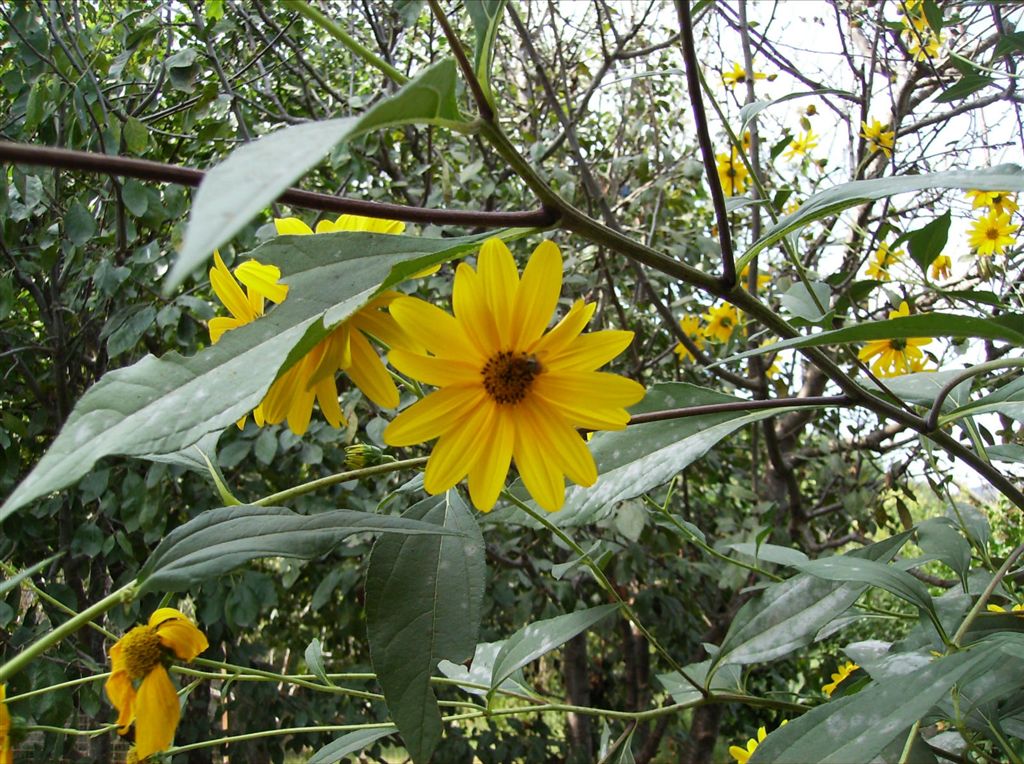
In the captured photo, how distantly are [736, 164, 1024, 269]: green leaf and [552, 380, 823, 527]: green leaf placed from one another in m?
0.11

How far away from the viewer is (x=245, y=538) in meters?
0.37

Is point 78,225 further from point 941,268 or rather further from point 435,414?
point 941,268

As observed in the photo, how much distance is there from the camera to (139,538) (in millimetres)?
1768

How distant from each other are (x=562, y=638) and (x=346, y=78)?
243 cm

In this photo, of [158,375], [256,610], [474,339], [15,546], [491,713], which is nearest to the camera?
[158,375]

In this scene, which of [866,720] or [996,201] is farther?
[996,201]

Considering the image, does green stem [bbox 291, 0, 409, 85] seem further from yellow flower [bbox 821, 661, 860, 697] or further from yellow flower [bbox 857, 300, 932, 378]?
yellow flower [bbox 857, 300, 932, 378]

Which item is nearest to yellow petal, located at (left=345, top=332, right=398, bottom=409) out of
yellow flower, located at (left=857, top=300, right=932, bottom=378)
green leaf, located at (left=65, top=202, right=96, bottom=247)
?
yellow flower, located at (left=857, top=300, right=932, bottom=378)

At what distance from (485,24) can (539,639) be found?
43 centimetres

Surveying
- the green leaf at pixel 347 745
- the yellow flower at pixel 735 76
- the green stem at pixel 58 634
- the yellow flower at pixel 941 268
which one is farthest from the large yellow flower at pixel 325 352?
the yellow flower at pixel 735 76

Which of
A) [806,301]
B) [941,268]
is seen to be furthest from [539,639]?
[941,268]

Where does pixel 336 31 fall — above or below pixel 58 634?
above

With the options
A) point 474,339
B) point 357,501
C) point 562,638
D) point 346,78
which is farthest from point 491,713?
point 346,78

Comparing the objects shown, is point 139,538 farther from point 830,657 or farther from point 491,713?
point 830,657
